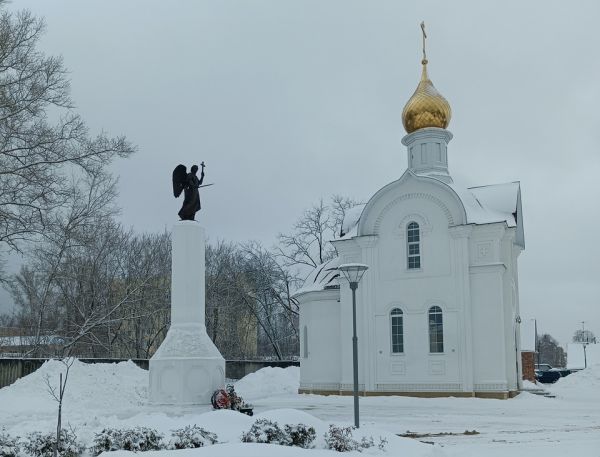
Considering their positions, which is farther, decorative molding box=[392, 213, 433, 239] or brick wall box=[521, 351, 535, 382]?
brick wall box=[521, 351, 535, 382]

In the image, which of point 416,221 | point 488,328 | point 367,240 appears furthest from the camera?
point 367,240

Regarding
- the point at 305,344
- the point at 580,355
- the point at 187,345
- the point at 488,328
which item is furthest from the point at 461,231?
the point at 580,355

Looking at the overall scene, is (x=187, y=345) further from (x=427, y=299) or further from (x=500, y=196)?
(x=500, y=196)

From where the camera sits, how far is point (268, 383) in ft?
97.0

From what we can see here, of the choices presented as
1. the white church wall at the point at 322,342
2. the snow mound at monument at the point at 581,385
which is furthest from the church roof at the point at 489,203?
the snow mound at monument at the point at 581,385

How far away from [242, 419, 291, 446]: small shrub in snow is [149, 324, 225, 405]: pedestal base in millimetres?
5821

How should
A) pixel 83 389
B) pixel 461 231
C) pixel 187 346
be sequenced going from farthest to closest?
1. pixel 461 231
2. pixel 83 389
3. pixel 187 346

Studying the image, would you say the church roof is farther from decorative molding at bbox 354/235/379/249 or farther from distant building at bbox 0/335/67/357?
distant building at bbox 0/335/67/357

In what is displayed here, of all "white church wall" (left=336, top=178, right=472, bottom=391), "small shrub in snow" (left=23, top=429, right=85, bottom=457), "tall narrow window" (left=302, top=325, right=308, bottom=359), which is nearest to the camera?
"small shrub in snow" (left=23, top=429, right=85, bottom=457)

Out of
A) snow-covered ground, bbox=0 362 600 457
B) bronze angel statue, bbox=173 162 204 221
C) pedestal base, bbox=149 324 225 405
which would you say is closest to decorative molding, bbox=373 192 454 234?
snow-covered ground, bbox=0 362 600 457

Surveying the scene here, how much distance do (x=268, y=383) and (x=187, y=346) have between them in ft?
48.2

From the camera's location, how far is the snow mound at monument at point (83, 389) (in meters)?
17.7

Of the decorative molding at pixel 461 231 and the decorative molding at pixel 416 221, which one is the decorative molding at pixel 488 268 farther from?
the decorative molding at pixel 416 221

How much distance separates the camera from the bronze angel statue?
1673 cm
